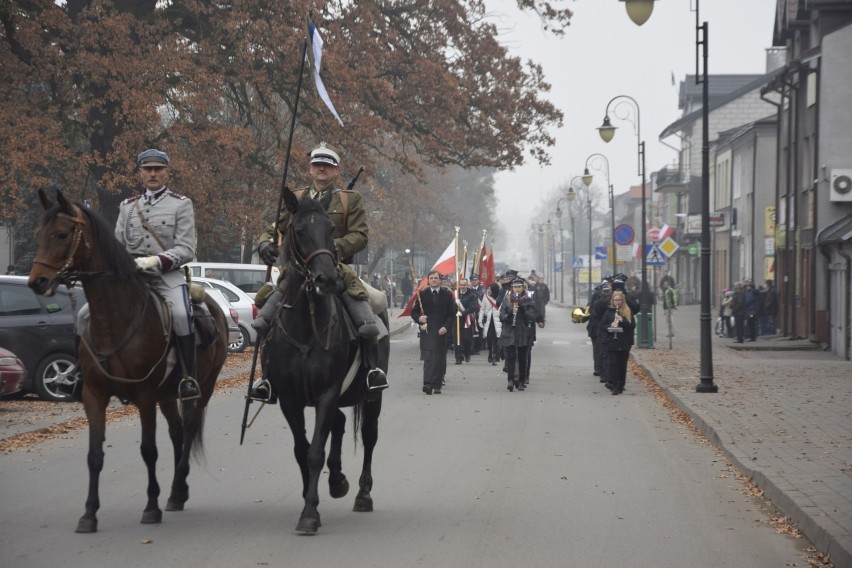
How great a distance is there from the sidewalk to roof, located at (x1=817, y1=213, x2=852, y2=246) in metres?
2.71

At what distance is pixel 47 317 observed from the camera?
1806 cm

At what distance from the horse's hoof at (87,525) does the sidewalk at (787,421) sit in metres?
4.31

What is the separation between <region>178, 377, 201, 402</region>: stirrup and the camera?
8891mm

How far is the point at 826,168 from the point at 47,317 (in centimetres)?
2186

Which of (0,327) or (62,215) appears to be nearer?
(62,215)

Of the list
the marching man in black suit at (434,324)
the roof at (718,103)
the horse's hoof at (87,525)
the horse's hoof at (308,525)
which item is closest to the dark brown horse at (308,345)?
the horse's hoof at (308,525)

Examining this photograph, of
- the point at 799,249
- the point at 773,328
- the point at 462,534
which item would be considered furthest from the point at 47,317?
the point at 773,328

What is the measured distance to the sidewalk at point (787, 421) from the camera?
351 inches

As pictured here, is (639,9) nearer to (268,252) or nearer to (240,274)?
(268,252)

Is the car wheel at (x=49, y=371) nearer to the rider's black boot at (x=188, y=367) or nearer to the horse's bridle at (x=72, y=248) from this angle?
the rider's black boot at (x=188, y=367)

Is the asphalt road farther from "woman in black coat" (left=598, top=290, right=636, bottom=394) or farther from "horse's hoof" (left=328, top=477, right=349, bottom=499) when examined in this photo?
"woman in black coat" (left=598, top=290, right=636, bottom=394)

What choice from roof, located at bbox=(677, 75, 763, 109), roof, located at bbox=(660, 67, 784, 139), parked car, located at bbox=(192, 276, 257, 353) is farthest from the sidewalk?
roof, located at bbox=(677, 75, 763, 109)

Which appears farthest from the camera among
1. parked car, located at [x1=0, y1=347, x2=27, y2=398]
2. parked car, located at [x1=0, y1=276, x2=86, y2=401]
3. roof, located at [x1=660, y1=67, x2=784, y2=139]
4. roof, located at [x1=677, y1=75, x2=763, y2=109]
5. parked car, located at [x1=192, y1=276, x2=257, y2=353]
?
roof, located at [x1=677, y1=75, x2=763, y2=109]

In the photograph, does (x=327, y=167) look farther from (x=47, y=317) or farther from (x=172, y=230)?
(x=47, y=317)
